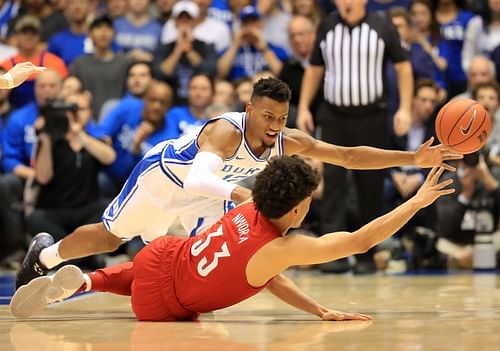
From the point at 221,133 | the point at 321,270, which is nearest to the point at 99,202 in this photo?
the point at 321,270

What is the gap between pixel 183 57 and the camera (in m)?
11.0

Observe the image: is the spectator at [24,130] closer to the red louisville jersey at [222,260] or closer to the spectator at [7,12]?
the spectator at [7,12]

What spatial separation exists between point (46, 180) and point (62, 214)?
0.35m

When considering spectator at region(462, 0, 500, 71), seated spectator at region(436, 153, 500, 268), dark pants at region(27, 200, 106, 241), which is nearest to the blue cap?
spectator at region(462, 0, 500, 71)

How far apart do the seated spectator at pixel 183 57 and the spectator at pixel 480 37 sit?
2.69 metres

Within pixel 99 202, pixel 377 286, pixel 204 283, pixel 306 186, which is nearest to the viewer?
pixel 306 186

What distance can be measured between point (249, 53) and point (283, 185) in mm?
6406

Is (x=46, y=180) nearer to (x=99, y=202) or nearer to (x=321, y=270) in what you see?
(x=99, y=202)

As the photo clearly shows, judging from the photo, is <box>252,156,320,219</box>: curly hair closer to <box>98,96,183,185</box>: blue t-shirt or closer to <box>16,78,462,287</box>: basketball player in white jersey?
<box>16,78,462,287</box>: basketball player in white jersey

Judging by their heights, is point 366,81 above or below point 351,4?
below

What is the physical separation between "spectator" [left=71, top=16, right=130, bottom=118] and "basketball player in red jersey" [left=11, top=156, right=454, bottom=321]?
5.54m

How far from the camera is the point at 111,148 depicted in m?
9.87

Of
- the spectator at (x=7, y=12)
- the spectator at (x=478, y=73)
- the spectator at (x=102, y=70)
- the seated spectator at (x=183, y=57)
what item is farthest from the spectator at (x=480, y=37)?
the spectator at (x=7, y=12)

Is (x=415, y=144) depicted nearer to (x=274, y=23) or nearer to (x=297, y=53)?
(x=297, y=53)
